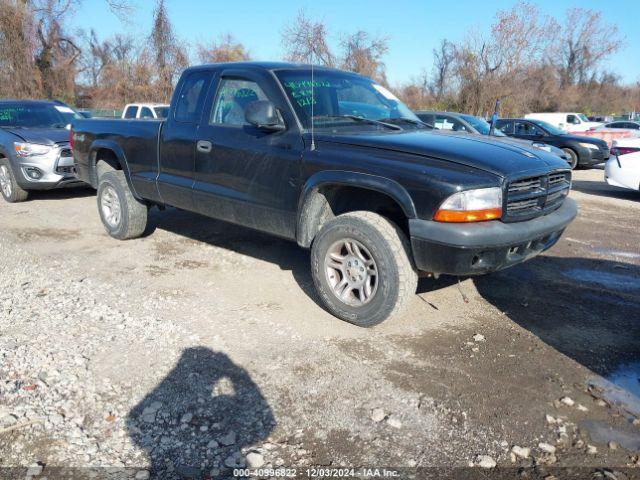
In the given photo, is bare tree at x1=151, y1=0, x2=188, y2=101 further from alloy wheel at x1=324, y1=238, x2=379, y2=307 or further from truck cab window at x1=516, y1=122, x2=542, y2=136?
alloy wheel at x1=324, y1=238, x2=379, y2=307

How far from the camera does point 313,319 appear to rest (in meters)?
4.11

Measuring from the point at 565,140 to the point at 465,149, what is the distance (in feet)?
44.8

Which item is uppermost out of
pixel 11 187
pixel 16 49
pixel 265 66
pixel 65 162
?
pixel 16 49

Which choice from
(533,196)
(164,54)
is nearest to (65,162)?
(533,196)

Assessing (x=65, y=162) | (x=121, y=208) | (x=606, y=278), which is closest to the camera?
(x=606, y=278)

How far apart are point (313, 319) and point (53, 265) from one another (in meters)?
2.88

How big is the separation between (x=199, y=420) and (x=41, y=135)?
7062mm

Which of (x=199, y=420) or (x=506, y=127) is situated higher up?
(x=506, y=127)

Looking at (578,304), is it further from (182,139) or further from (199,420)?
(182,139)

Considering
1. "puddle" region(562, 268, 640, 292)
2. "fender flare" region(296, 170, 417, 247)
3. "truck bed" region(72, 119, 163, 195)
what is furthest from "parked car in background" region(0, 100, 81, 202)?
"puddle" region(562, 268, 640, 292)

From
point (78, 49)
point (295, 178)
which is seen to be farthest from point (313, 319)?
point (78, 49)

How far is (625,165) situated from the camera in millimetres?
9734

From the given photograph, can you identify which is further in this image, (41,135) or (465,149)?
(41,135)

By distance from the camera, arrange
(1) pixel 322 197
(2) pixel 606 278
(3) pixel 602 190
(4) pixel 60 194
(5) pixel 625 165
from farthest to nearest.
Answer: (3) pixel 602 190 → (5) pixel 625 165 → (4) pixel 60 194 → (2) pixel 606 278 → (1) pixel 322 197
